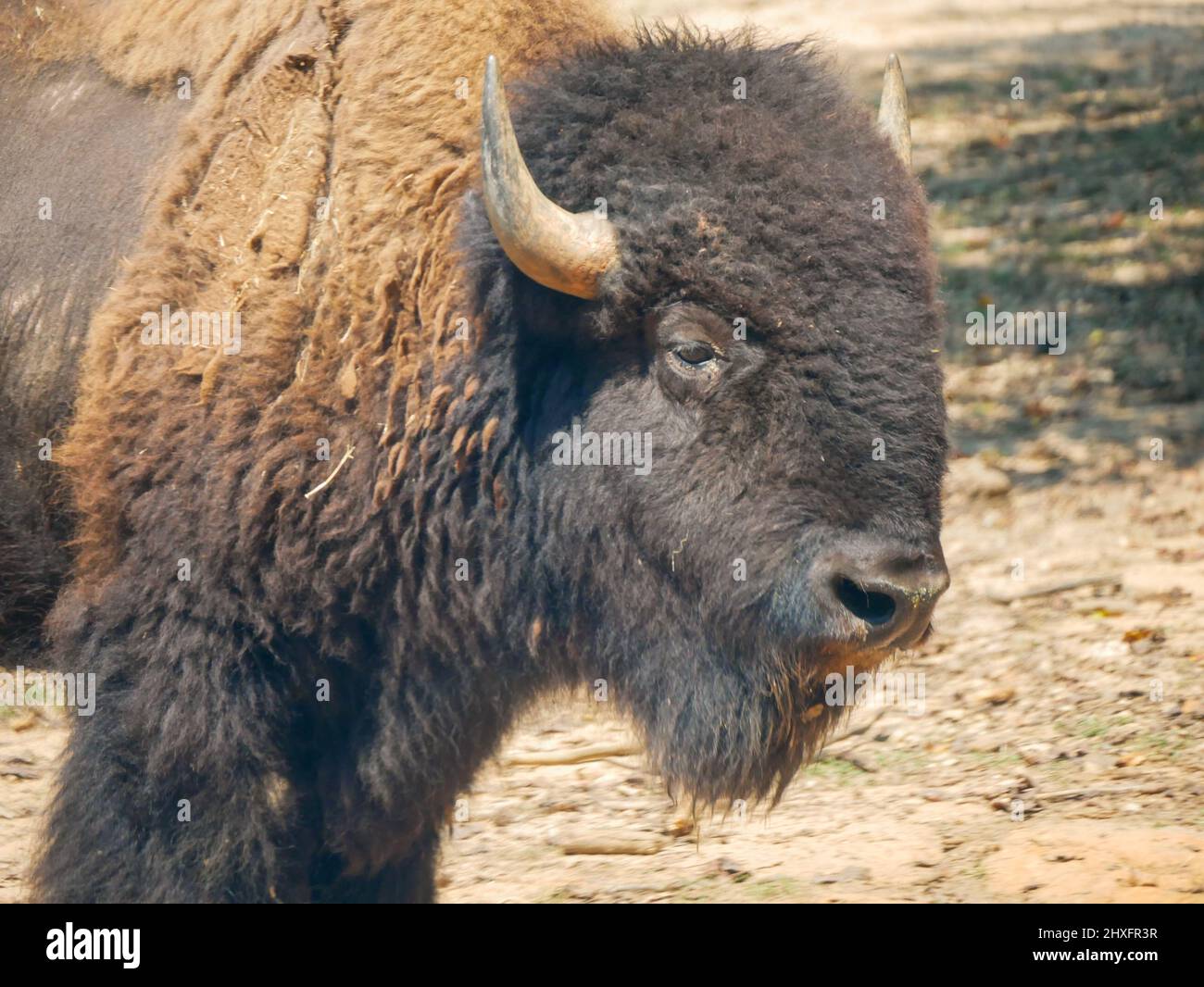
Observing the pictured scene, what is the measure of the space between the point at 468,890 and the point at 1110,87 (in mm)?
11218

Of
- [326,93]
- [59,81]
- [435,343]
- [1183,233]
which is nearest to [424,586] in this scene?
[435,343]

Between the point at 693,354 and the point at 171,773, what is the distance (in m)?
1.73

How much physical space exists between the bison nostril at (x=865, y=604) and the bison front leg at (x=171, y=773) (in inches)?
58.9

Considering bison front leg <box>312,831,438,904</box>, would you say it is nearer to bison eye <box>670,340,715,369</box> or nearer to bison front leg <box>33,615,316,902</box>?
bison front leg <box>33,615,316,902</box>

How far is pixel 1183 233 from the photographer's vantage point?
10695 millimetres

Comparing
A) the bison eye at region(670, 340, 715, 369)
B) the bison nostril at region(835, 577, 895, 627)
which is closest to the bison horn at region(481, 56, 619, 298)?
the bison eye at region(670, 340, 715, 369)

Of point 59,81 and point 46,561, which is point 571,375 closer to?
point 46,561

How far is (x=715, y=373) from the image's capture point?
11.7 ft

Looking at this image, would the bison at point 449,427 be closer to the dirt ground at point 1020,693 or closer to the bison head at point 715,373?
the bison head at point 715,373

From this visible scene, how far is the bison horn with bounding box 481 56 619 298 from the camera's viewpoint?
3350mm

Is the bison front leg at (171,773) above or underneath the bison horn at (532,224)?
underneath

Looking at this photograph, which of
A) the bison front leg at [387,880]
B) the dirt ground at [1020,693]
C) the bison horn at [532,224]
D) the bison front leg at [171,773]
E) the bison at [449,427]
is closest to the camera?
the bison horn at [532,224]

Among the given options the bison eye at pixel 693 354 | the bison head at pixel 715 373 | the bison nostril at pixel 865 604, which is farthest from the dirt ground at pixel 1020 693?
the bison eye at pixel 693 354

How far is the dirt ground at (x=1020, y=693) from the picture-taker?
15.9ft
